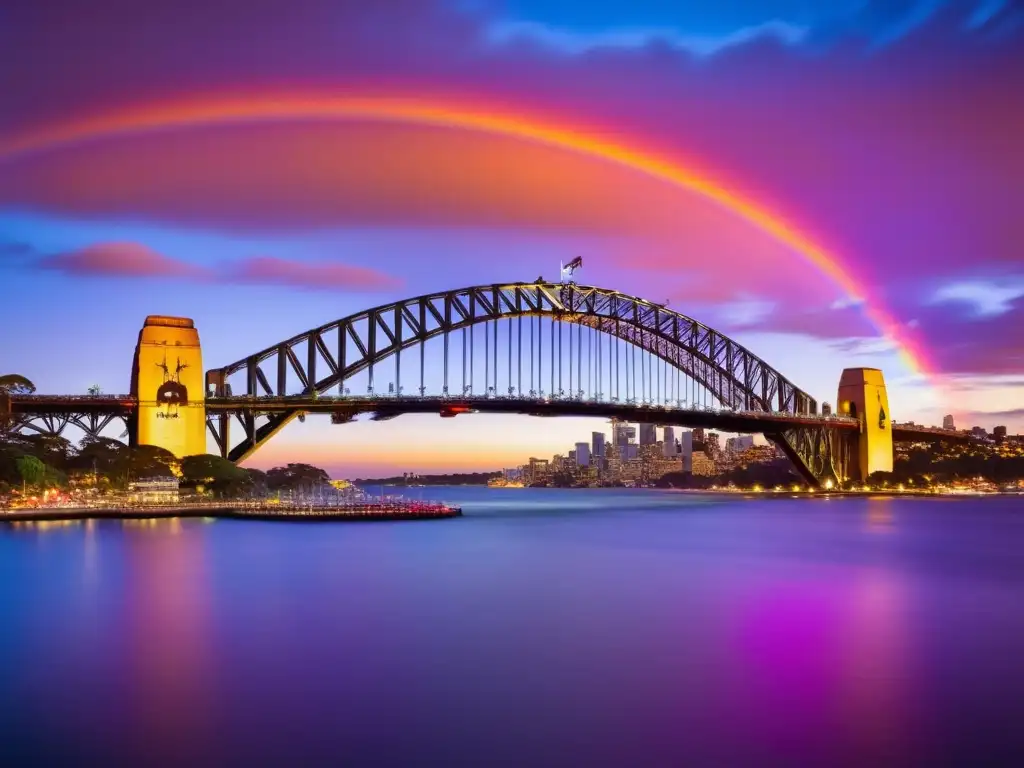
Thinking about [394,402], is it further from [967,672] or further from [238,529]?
[967,672]

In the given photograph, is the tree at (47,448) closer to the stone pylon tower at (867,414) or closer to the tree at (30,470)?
the tree at (30,470)

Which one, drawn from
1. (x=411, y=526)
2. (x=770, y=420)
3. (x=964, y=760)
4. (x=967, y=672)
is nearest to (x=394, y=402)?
(x=411, y=526)

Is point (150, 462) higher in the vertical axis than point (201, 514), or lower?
higher

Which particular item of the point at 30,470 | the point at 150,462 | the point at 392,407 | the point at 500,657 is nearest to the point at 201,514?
the point at 150,462

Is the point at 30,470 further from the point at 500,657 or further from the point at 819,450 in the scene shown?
the point at 819,450

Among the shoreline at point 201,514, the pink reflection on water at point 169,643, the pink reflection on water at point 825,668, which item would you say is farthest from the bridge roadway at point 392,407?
A: the pink reflection on water at point 825,668
